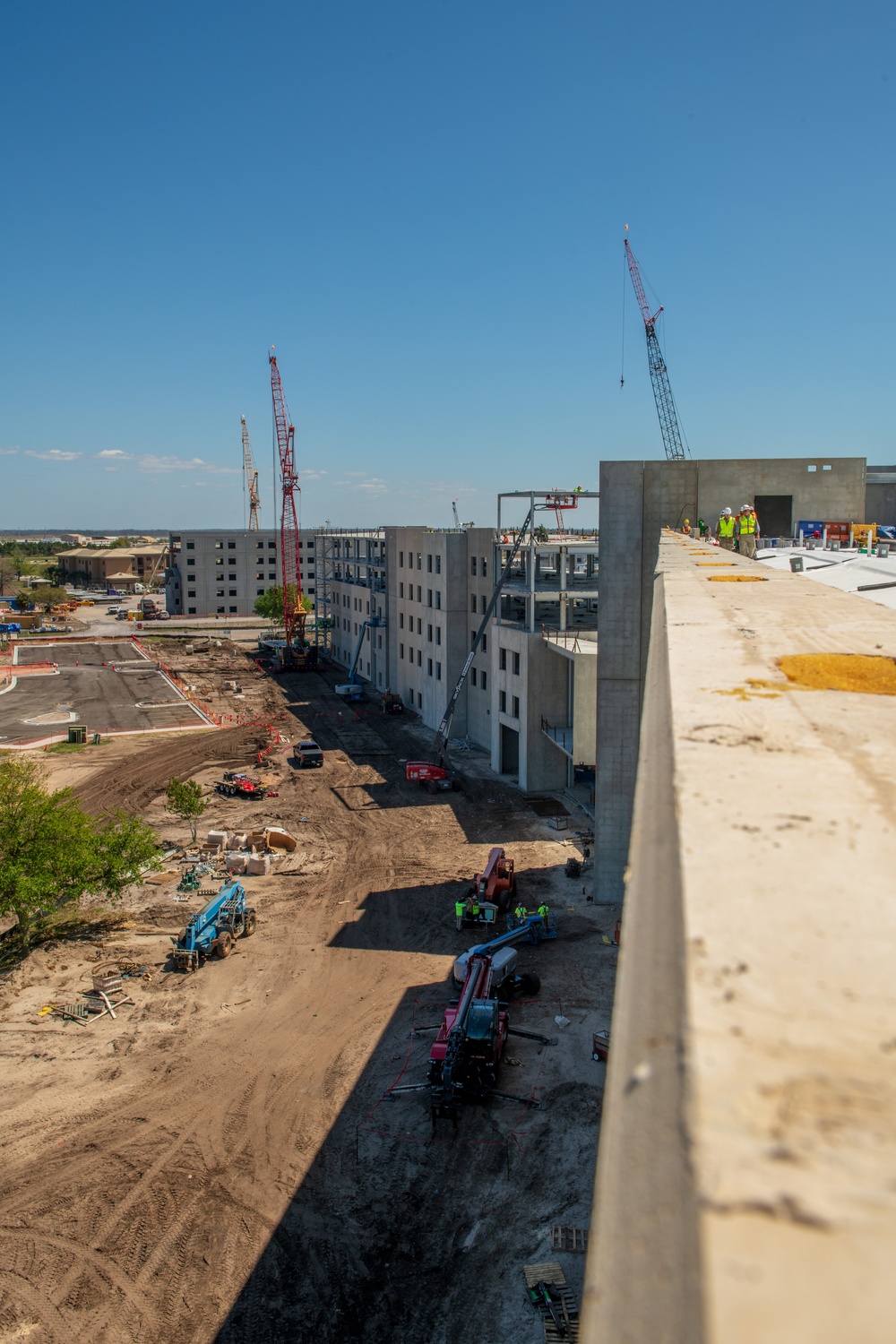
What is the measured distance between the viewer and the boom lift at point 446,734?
125ft

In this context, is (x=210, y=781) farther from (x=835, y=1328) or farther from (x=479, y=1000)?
(x=835, y=1328)

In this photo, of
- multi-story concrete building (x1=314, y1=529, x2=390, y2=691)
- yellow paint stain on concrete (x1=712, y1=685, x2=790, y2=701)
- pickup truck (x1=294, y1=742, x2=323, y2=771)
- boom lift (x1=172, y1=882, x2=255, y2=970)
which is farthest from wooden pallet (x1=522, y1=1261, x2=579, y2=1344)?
multi-story concrete building (x1=314, y1=529, x2=390, y2=691)

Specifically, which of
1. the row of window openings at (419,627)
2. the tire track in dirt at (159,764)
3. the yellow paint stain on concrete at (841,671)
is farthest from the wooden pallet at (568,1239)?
the row of window openings at (419,627)

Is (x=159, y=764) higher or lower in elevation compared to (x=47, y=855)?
lower

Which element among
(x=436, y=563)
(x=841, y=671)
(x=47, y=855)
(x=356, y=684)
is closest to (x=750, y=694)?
(x=841, y=671)

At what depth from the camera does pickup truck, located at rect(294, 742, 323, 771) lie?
4156 cm

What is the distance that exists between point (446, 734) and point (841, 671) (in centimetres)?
3735

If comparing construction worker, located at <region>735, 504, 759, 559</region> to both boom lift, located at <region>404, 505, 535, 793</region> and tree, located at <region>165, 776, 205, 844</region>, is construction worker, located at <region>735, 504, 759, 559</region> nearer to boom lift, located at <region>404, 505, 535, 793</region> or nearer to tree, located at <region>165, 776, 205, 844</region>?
boom lift, located at <region>404, 505, 535, 793</region>

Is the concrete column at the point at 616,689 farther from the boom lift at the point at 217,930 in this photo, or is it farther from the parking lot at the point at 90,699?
the parking lot at the point at 90,699

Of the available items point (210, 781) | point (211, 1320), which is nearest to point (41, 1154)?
point (211, 1320)

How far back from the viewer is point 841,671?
470 cm

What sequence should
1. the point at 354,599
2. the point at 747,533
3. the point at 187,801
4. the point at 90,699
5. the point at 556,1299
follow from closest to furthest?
the point at 556,1299, the point at 747,533, the point at 187,801, the point at 90,699, the point at 354,599

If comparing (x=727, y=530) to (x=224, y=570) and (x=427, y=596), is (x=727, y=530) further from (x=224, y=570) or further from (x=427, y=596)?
(x=224, y=570)

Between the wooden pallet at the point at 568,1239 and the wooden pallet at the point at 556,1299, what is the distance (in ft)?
1.05
